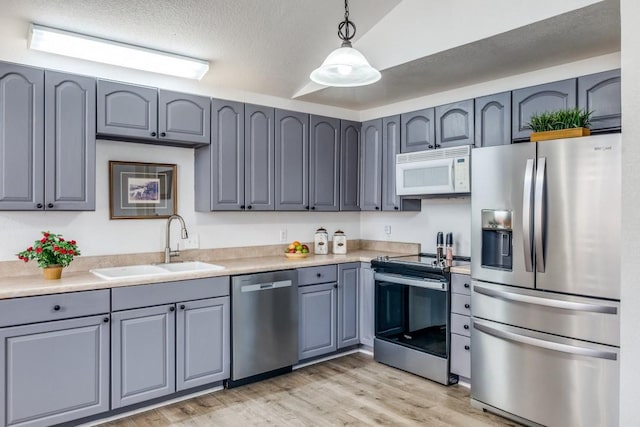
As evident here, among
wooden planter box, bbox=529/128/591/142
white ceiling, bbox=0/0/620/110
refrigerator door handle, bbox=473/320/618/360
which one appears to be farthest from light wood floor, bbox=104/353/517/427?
white ceiling, bbox=0/0/620/110

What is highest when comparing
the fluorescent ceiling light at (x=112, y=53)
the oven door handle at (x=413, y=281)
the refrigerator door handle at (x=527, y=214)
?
the fluorescent ceiling light at (x=112, y=53)

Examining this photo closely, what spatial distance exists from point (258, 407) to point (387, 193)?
2.18 metres

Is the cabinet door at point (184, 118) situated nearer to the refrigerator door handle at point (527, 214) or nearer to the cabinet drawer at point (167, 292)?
the cabinet drawer at point (167, 292)

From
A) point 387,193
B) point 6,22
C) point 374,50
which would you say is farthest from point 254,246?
point 6,22

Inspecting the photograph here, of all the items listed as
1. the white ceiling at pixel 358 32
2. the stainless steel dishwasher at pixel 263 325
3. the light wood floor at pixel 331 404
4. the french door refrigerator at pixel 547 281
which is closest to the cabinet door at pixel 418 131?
the white ceiling at pixel 358 32

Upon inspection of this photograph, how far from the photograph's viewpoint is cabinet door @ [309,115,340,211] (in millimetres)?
4148

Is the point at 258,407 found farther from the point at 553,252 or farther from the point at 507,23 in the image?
the point at 507,23

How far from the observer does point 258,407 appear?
3023 mm

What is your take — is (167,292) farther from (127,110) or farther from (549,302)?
(549,302)

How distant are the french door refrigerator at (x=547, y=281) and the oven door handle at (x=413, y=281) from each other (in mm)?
352

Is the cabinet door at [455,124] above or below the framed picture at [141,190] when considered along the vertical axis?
above

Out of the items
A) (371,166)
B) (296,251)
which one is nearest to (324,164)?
(371,166)

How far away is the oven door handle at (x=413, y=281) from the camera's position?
335 cm

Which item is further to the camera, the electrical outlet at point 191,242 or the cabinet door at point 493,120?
the electrical outlet at point 191,242
